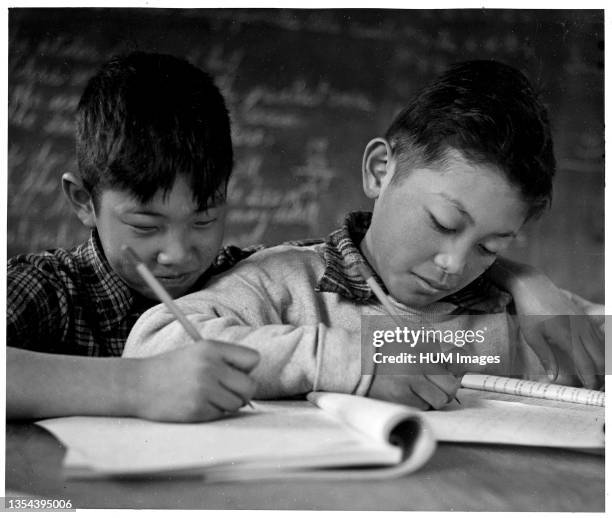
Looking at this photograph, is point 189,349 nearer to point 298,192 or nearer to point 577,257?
point 298,192

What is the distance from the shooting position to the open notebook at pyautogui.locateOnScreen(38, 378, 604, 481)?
0.58 meters

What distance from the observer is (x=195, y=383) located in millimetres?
633

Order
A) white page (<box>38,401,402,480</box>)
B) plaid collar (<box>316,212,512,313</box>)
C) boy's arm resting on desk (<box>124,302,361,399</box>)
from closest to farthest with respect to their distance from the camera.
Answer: white page (<box>38,401,402,480</box>) < boy's arm resting on desk (<box>124,302,361,399</box>) < plaid collar (<box>316,212,512,313</box>)

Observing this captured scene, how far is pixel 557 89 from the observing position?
81cm

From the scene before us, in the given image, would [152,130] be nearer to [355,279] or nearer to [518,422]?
[355,279]

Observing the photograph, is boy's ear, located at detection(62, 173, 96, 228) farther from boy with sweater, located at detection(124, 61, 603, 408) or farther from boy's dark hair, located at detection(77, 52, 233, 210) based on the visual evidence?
boy with sweater, located at detection(124, 61, 603, 408)

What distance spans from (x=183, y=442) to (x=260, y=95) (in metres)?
0.37

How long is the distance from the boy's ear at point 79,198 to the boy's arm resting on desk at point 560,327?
44cm

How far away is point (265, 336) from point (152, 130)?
23 centimetres

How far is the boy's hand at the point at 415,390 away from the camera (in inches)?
27.5

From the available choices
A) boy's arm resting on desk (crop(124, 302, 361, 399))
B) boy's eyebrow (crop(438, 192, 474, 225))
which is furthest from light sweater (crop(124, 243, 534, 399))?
boy's eyebrow (crop(438, 192, 474, 225))

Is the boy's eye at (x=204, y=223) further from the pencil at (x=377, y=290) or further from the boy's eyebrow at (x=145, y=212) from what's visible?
the pencil at (x=377, y=290)

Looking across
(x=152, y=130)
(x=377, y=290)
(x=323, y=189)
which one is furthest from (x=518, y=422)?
(x=152, y=130)

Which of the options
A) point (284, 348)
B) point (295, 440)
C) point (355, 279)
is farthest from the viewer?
point (355, 279)
